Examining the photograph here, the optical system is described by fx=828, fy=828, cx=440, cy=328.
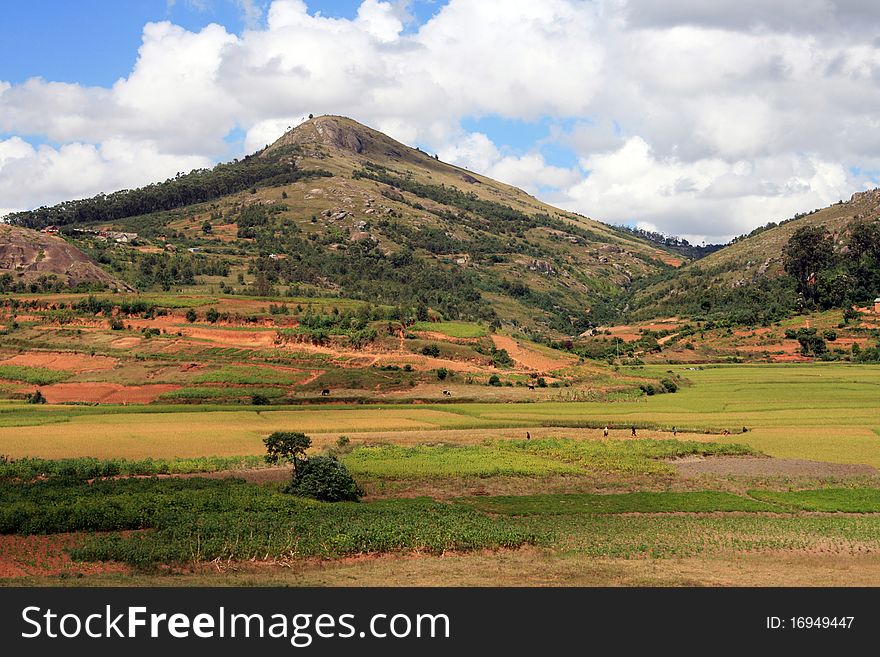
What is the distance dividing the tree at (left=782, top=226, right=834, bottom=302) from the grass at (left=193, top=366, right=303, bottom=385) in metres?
117

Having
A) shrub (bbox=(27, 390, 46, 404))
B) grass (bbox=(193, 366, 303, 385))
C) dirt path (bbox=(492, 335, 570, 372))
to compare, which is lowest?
shrub (bbox=(27, 390, 46, 404))

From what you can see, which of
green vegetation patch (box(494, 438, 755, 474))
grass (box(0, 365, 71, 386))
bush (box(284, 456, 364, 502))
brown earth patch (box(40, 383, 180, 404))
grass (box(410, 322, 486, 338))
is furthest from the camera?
grass (box(410, 322, 486, 338))

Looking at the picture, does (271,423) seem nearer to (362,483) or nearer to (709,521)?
(362,483)

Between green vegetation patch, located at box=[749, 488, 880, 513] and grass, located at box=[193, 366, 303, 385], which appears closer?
green vegetation patch, located at box=[749, 488, 880, 513]

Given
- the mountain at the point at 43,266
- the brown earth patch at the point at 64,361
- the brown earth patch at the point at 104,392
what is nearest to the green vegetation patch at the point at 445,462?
the brown earth patch at the point at 104,392

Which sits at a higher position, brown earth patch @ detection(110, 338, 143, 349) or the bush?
brown earth patch @ detection(110, 338, 143, 349)

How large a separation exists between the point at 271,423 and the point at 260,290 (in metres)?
76.2

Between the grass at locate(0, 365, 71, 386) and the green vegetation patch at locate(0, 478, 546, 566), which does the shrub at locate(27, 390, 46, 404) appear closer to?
the grass at locate(0, 365, 71, 386)

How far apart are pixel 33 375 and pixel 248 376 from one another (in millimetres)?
25131

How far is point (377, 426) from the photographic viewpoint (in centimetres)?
7144

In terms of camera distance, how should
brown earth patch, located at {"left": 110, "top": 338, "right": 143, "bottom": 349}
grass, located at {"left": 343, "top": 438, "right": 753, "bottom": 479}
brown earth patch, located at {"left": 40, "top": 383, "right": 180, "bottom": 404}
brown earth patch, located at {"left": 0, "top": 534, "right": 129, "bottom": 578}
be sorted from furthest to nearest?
brown earth patch, located at {"left": 110, "top": 338, "right": 143, "bottom": 349}, brown earth patch, located at {"left": 40, "top": 383, "right": 180, "bottom": 404}, grass, located at {"left": 343, "top": 438, "right": 753, "bottom": 479}, brown earth patch, located at {"left": 0, "top": 534, "right": 129, "bottom": 578}

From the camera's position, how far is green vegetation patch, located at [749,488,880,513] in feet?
149

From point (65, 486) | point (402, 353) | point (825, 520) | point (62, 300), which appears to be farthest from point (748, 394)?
point (62, 300)

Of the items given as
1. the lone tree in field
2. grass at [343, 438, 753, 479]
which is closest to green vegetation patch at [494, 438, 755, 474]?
grass at [343, 438, 753, 479]
